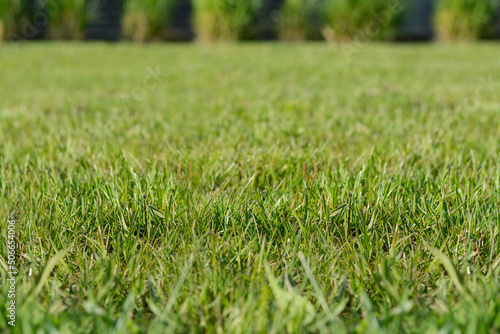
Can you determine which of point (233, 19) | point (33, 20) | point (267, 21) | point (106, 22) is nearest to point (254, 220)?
point (233, 19)

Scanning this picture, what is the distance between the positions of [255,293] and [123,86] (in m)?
5.37

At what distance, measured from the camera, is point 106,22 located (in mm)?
15508

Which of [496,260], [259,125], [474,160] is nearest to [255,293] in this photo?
[496,260]

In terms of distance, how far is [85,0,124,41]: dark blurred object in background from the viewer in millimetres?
15289

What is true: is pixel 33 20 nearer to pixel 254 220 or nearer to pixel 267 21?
pixel 267 21

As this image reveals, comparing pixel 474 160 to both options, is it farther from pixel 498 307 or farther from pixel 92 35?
pixel 92 35

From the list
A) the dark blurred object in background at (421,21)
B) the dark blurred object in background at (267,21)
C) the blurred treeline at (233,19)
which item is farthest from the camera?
the dark blurred object in background at (421,21)

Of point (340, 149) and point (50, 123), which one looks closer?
point (340, 149)

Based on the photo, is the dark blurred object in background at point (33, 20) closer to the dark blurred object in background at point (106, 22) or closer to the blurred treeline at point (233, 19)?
the blurred treeline at point (233, 19)

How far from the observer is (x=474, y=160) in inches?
91.2

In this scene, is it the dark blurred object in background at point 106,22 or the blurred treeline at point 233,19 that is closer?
the blurred treeline at point 233,19

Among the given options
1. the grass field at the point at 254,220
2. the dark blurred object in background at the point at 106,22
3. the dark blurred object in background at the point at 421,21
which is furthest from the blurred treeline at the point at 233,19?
the grass field at the point at 254,220

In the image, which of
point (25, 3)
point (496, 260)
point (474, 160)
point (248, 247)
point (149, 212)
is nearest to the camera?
point (496, 260)

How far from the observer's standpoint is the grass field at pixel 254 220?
116 cm
